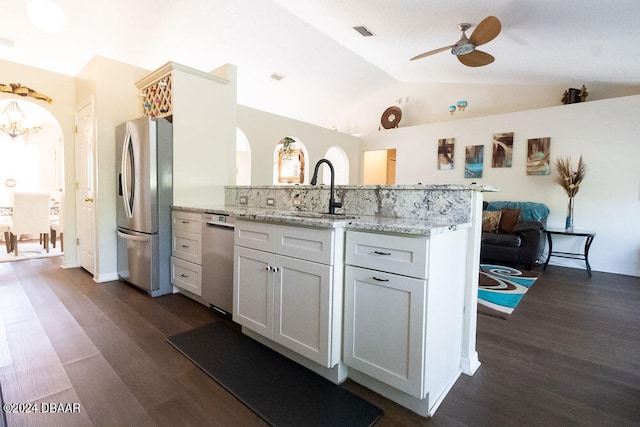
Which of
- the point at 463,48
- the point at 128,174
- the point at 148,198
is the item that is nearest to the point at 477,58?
the point at 463,48

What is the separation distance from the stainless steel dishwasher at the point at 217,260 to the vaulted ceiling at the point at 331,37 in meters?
2.87

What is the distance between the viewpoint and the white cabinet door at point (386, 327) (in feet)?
4.59

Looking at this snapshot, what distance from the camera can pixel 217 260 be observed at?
258cm

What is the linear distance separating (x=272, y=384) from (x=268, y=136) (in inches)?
185

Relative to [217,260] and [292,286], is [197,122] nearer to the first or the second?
[217,260]

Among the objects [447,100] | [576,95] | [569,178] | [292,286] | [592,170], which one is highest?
[447,100]

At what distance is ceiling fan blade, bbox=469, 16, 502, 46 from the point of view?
2861mm

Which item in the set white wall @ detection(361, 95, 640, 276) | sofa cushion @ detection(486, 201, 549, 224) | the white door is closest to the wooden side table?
white wall @ detection(361, 95, 640, 276)

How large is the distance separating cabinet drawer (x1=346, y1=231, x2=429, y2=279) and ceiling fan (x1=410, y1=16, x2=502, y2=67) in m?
2.63

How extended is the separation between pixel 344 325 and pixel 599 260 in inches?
195

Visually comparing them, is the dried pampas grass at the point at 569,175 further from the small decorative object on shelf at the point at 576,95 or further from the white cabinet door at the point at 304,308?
the white cabinet door at the point at 304,308

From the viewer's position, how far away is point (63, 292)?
10.2 feet

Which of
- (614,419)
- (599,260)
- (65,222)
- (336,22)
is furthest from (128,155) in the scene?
(599,260)

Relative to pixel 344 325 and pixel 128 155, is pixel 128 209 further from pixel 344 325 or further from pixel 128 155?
pixel 344 325
